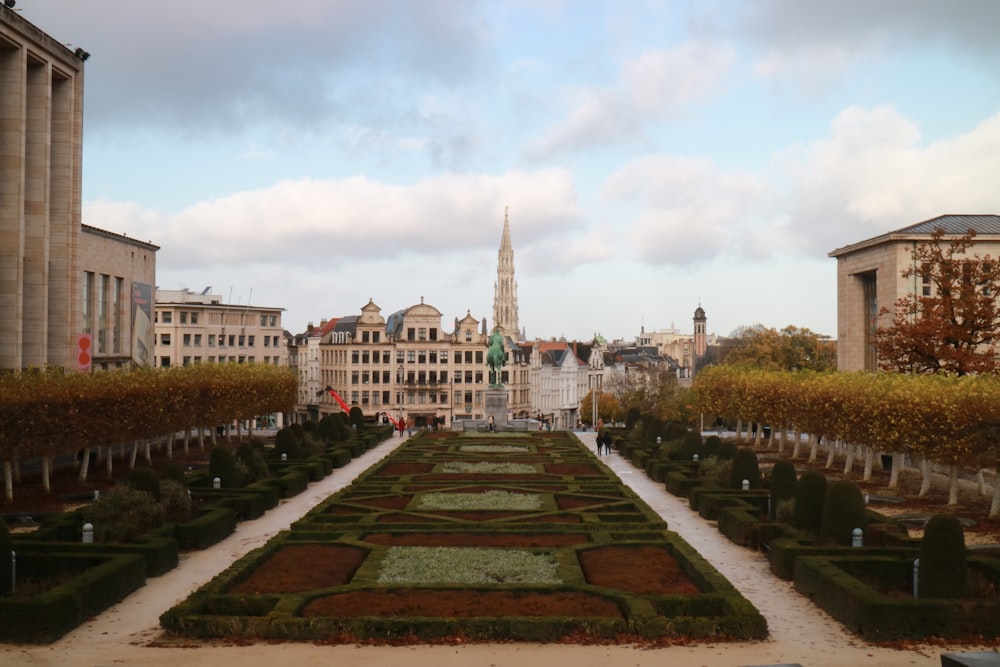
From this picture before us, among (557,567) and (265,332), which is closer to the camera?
(557,567)

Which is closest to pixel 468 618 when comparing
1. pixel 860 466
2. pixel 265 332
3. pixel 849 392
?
pixel 849 392

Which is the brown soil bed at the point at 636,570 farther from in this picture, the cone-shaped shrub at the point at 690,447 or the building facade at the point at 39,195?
the building facade at the point at 39,195

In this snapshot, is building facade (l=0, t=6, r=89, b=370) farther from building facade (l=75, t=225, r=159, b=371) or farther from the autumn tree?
the autumn tree

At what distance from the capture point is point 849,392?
52.2m

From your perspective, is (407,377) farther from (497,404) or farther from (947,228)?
(947,228)

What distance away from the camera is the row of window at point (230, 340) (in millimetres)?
126488

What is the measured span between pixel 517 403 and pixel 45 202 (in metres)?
81.4

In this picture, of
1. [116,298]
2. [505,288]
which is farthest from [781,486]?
[505,288]

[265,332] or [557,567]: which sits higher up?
[265,332]

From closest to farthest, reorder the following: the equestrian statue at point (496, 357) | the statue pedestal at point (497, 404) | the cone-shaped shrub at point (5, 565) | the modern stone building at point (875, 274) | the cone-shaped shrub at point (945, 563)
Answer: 1. the cone-shaped shrub at point (945, 563)
2. the cone-shaped shrub at point (5, 565)
3. the statue pedestal at point (497, 404)
4. the equestrian statue at point (496, 357)
5. the modern stone building at point (875, 274)

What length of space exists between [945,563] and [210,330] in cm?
11555

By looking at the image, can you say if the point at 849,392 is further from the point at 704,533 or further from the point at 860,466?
the point at 704,533

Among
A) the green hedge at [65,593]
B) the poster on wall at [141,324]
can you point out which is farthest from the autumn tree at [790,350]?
the green hedge at [65,593]

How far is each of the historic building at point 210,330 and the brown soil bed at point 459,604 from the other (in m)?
98.8
